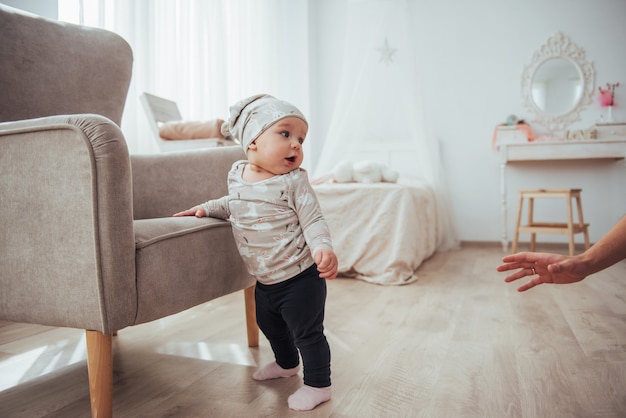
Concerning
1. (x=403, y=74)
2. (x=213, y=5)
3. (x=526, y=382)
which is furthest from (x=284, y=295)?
(x=403, y=74)

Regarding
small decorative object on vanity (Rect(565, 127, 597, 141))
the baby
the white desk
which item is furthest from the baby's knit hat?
small decorative object on vanity (Rect(565, 127, 597, 141))

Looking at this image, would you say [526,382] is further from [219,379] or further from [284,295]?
[219,379]

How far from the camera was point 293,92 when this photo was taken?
446cm

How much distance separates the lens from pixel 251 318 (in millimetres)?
1460

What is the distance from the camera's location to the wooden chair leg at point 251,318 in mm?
1440

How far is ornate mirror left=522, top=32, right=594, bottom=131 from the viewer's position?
379 centimetres

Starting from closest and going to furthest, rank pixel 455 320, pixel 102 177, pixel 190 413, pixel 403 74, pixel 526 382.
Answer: pixel 102 177
pixel 190 413
pixel 526 382
pixel 455 320
pixel 403 74

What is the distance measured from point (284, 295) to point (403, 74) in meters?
2.89

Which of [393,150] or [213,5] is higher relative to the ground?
[213,5]

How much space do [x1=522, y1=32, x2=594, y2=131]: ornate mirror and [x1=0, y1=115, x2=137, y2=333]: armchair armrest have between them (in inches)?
148

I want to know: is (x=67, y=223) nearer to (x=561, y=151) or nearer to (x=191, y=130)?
(x=191, y=130)

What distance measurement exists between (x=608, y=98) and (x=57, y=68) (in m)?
3.81

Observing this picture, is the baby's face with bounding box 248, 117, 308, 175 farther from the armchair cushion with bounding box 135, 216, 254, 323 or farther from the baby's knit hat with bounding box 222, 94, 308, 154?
the armchair cushion with bounding box 135, 216, 254, 323

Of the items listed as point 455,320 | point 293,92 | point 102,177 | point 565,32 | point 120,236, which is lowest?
point 455,320
